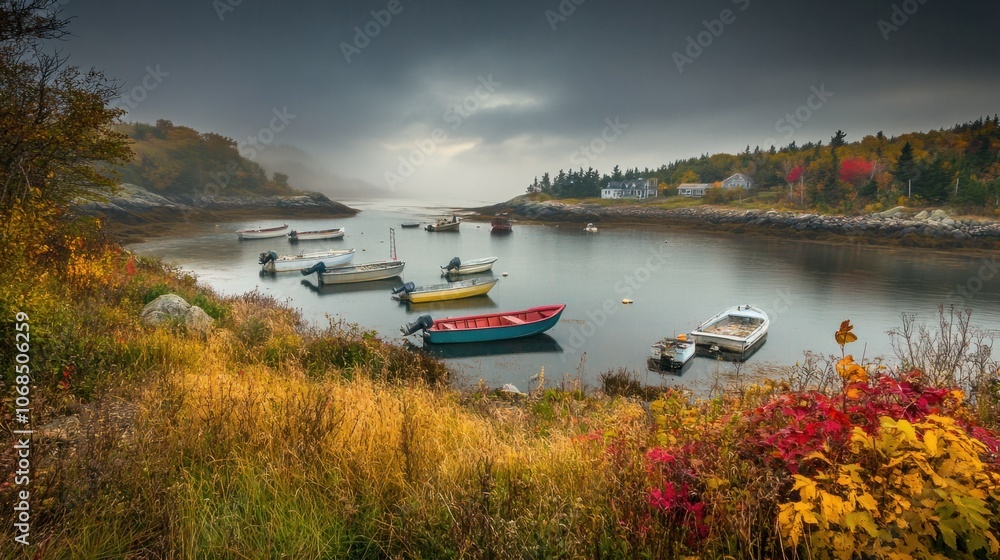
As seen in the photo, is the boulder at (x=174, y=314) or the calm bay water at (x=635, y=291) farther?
the calm bay water at (x=635, y=291)

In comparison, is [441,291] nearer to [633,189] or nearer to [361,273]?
[361,273]

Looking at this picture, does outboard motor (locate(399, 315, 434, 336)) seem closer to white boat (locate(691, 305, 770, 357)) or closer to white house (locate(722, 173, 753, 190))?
white boat (locate(691, 305, 770, 357))

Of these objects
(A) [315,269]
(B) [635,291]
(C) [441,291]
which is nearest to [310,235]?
(A) [315,269]

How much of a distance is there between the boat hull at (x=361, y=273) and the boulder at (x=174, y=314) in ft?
73.9

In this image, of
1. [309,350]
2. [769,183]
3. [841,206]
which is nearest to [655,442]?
[309,350]

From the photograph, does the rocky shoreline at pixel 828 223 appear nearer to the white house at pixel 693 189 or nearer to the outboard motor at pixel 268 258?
the white house at pixel 693 189

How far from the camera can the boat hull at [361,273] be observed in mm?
34812

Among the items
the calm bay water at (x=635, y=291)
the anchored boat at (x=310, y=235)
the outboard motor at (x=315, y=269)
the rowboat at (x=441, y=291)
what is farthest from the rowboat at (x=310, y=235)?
the rowboat at (x=441, y=291)

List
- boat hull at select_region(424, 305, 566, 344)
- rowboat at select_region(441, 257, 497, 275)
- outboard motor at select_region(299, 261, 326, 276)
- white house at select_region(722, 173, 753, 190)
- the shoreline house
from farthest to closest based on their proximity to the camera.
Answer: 1. the shoreline house
2. white house at select_region(722, 173, 753, 190)
3. rowboat at select_region(441, 257, 497, 275)
4. outboard motor at select_region(299, 261, 326, 276)
5. boat hull at select_region(424, 305, 566, 344)

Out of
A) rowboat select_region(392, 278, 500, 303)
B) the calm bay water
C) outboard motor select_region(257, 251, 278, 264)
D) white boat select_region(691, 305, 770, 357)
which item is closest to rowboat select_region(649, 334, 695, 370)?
the calm bay water

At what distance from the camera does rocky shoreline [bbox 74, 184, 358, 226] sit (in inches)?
2734

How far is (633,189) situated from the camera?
115062 millimetres

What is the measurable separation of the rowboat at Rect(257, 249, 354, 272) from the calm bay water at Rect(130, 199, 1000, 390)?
1100 mm

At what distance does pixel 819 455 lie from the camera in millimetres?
2359
